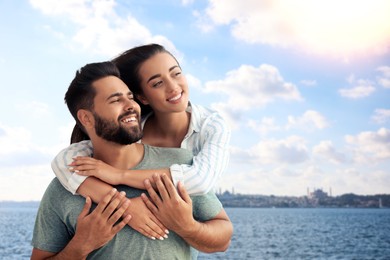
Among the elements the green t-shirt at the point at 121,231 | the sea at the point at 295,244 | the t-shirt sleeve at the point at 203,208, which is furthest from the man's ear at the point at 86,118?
the sea at the point at 295,244

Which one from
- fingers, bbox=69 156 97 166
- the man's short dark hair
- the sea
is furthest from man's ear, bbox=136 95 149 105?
the sea

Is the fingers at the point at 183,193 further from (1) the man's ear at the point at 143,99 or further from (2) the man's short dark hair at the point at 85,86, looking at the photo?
(1) the man's ear at the point at 143,99

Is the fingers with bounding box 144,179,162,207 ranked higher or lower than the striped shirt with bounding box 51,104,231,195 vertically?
lower

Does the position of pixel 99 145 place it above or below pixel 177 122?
below

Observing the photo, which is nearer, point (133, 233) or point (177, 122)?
point (133, 233)

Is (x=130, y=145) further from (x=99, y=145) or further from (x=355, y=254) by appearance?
(x=355, y=254)

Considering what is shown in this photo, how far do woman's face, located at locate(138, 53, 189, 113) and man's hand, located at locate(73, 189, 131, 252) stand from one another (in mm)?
898

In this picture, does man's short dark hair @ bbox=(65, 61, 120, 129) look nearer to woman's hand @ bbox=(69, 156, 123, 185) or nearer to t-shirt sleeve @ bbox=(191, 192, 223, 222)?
woman's hand @ bbox=(69, 156, 123, 185)

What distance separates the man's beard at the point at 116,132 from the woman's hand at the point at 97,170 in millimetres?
145

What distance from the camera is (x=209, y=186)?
311 cm

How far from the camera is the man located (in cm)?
290

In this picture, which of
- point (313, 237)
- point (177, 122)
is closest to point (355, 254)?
point (313, 237)

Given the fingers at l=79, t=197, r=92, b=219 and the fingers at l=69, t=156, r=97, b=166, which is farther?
the fingers at l=69, t=156, r=97, b=166

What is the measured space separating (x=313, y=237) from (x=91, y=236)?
7763cm
